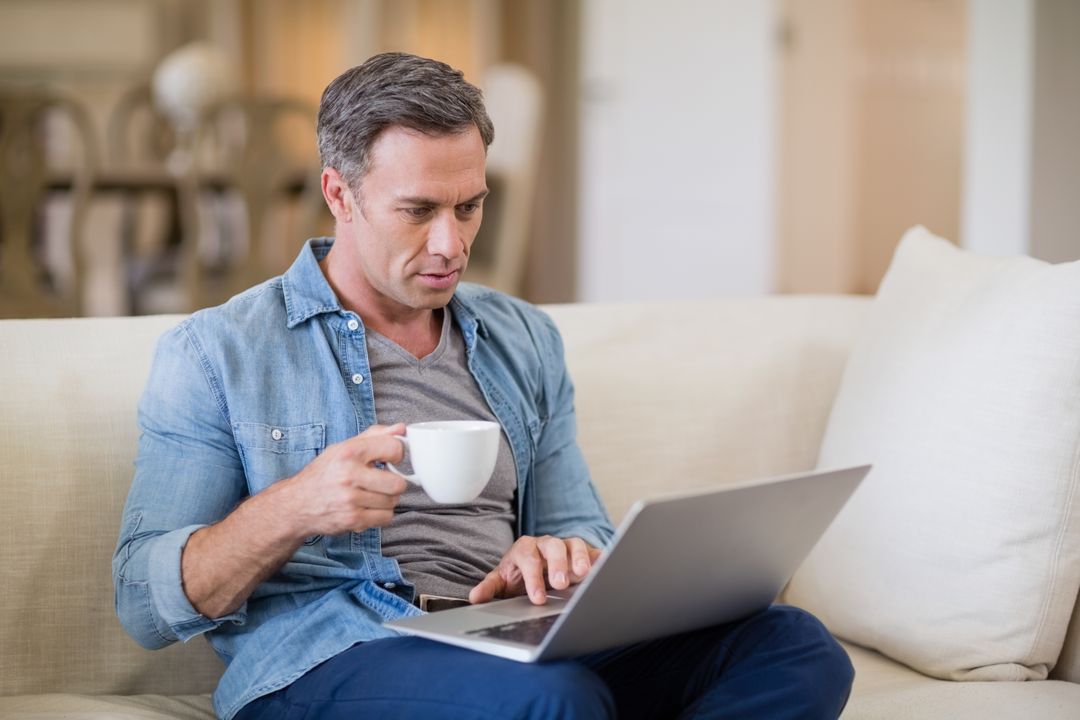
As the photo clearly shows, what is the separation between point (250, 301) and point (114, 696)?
0.47 meters

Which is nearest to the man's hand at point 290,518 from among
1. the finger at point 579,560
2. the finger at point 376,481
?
the finger at point 376,481

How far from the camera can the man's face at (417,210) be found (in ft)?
4.21

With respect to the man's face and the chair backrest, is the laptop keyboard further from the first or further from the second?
the chair backrest

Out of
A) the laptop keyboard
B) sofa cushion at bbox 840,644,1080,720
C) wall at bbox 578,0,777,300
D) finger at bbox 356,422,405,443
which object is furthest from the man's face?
wall at bbox 578,0,777,300

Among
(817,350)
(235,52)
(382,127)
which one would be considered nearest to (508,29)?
(235,52)

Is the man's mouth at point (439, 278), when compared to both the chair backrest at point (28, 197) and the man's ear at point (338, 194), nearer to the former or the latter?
the man's ear at point (338, 194)

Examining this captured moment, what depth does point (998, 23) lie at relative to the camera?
3406 millimetres

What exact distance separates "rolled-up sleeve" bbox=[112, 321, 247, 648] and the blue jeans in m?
0.13

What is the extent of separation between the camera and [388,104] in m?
1.27

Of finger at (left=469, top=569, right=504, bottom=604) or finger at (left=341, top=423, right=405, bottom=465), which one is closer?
finger at (left=341, top=423, right=405, bottom=465)

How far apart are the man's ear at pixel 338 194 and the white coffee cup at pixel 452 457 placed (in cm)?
38

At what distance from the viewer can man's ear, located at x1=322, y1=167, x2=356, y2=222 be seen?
133cm

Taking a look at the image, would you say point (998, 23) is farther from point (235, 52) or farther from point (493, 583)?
point (235, 52)

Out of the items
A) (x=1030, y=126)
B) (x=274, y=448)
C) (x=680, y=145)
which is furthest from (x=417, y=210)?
(x=680, y=145)
